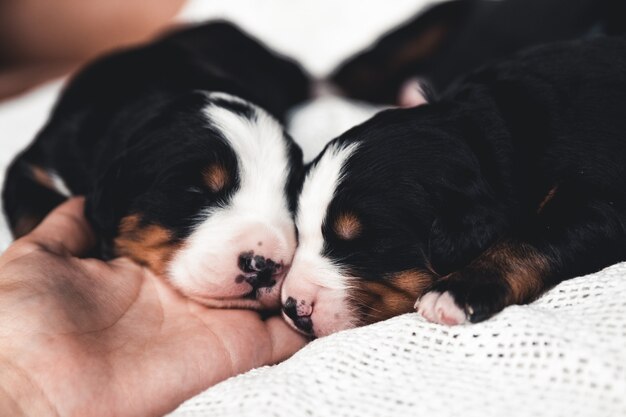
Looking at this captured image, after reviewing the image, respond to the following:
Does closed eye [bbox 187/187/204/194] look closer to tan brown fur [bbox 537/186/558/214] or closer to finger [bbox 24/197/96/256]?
finger [bbox 24/197/96/256]

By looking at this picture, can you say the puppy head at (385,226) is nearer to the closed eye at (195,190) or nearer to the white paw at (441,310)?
the white paw at (441,310)

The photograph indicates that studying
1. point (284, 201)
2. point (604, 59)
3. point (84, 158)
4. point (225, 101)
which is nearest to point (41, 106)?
point (84, 158)

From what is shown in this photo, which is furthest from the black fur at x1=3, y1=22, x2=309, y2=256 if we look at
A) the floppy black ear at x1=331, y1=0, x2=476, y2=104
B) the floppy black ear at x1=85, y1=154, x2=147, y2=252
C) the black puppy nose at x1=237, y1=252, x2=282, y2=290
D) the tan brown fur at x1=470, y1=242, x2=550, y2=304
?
the tan brown fur at x1=470, y1=242, x2=550, y2=304

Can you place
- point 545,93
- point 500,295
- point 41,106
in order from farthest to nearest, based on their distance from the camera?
point 41,106
point 545,93
point 500,295

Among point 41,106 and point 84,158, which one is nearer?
point 84,158

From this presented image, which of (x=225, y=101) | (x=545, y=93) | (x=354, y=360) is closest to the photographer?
(x=354, y=360)

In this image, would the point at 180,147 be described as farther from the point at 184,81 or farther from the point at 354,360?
the point at 354,360

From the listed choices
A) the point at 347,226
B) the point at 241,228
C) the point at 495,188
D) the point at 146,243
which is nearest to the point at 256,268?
the point at 241,228
